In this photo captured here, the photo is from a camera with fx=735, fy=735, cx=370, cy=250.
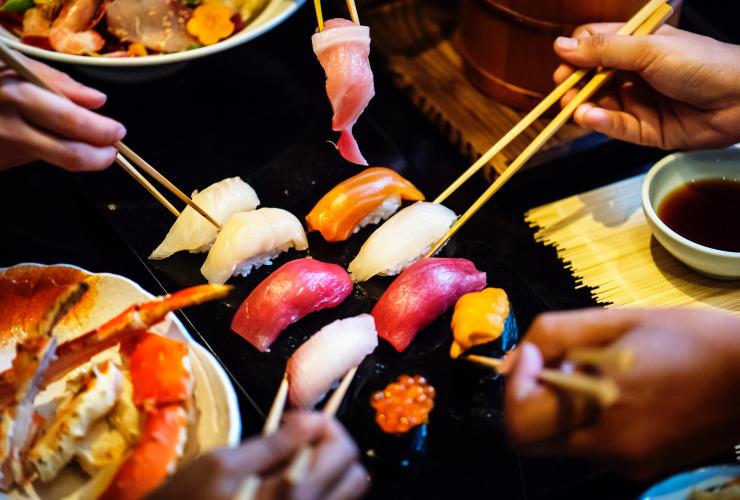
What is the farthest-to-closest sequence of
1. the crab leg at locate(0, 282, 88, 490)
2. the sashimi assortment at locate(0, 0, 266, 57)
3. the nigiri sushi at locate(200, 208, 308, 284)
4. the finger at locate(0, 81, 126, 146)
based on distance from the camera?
the sashimi assortment at locate(0, 0, 266, 57), the nigiri sushi at locate(200, 208, 308, 284), the finger at locate(0, 81, 126, 146), the crab leg at locate(0, 282, 88, 490)

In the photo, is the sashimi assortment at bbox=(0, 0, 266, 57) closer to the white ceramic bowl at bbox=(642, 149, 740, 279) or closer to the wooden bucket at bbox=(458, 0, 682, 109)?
the wooden bucket at bbox=(458, 0, 682, 109)

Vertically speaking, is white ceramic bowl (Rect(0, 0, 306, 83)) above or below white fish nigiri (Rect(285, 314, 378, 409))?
above

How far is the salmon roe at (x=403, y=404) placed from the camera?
1.83 metres

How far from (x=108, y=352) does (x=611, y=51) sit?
1.70 m

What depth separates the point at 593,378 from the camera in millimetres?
1248

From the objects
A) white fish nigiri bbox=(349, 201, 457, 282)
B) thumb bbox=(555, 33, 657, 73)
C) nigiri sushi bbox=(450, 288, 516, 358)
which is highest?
thumb bbox=(555, 33, 657, 73)

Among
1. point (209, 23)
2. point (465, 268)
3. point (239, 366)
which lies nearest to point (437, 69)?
point (209, 23)

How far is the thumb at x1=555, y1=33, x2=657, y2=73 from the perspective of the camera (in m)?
2.21

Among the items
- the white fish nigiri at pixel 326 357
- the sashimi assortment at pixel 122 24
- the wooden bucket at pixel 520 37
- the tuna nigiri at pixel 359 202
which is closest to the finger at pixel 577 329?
the white fish nigiri at pixel 326 357

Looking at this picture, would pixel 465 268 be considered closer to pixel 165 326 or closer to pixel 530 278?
pixel 530 278

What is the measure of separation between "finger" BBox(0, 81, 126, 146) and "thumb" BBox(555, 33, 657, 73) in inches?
55.6

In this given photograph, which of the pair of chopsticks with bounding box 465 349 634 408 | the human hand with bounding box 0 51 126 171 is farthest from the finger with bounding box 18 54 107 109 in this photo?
the pair of chopsticks with bounding box 465 349 634 408

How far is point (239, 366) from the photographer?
2.09 m

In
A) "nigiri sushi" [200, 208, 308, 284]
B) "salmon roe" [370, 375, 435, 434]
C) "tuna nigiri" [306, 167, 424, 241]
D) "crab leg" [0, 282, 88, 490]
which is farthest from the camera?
"tuna nigiri" [306, 167, 424, 241]
